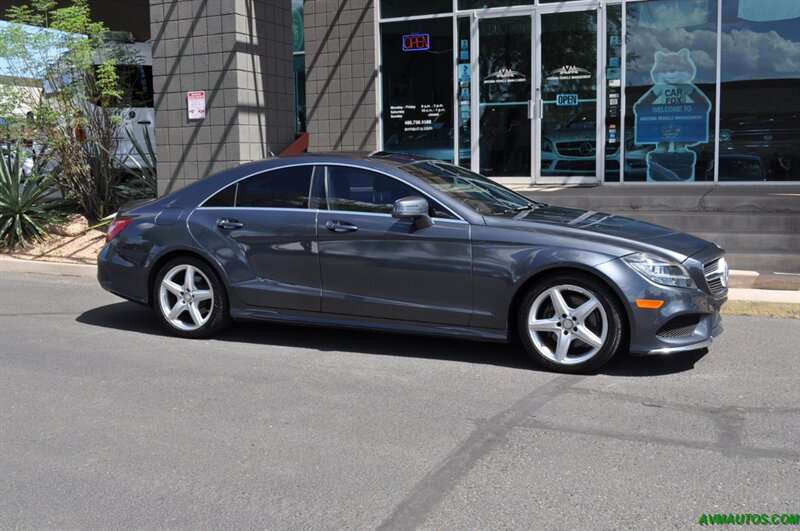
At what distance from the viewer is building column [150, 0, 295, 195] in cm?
1182

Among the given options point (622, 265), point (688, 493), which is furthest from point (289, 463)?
point (622, 265)

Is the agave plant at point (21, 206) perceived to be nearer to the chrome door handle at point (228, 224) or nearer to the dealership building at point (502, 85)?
the dealership building at point (502, 85)

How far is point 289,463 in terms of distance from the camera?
419 cm

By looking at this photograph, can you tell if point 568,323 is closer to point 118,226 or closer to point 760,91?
point 118,226

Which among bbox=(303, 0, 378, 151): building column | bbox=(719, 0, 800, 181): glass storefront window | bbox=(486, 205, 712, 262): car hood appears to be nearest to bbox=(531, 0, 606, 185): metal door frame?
bbox=(719, 0, 800, 181): glass storefront window

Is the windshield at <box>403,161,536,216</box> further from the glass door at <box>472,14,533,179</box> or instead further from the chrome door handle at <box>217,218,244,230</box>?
the glass door at <box>472,14,533,179</box>

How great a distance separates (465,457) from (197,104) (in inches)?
363

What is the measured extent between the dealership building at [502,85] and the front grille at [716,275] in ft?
24.2

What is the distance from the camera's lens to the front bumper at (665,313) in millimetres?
5453

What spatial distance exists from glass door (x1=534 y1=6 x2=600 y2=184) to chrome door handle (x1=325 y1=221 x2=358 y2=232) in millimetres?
8026

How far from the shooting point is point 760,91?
12.5 meters

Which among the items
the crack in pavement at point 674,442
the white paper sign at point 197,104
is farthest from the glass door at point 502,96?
the crack in pavement at point 674,442

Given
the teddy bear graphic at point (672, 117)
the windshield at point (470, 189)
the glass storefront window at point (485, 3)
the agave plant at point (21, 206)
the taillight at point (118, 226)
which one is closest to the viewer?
the windshield at point (470, 189)

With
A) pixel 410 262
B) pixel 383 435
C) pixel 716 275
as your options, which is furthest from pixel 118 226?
pixel 716 275
